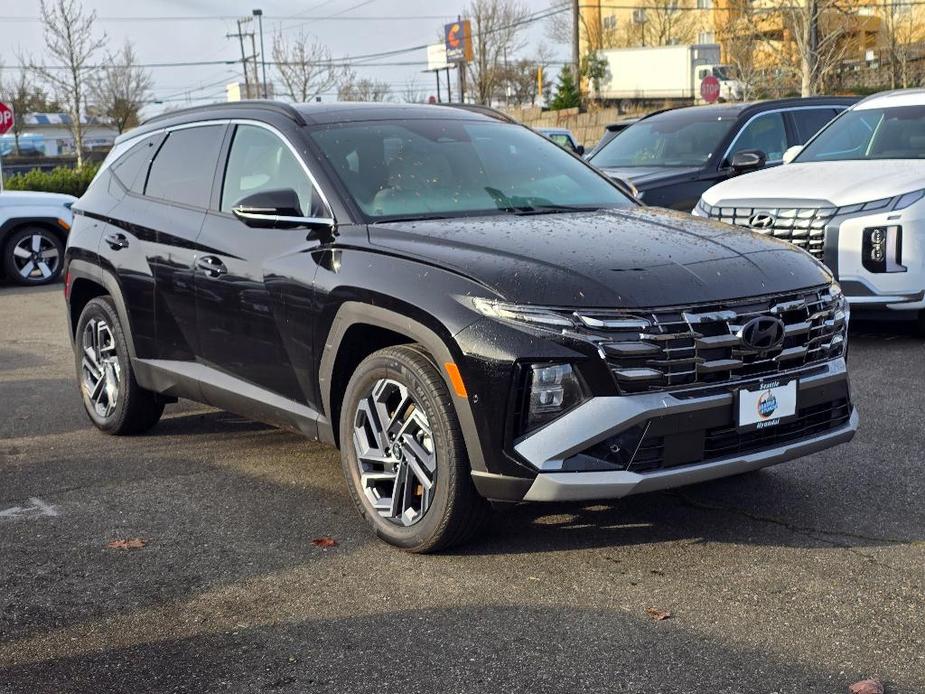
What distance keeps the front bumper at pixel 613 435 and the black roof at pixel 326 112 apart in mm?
2158

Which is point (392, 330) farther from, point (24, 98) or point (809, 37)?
point (24, 98)

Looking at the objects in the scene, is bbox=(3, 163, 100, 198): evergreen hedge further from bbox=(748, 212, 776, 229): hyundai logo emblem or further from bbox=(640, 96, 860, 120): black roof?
bbox=(748, 212, 776, 229): hyundai logo emblem

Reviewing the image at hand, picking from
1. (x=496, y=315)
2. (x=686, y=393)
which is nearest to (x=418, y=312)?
(x=496, y=315)

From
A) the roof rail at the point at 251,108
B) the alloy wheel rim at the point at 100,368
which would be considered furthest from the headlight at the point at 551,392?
the alloy wheel rim at the point at 100,368

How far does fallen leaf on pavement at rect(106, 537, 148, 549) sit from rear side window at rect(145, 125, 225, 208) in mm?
1707

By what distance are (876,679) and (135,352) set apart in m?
4.16

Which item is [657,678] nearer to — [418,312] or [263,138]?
[418,312]

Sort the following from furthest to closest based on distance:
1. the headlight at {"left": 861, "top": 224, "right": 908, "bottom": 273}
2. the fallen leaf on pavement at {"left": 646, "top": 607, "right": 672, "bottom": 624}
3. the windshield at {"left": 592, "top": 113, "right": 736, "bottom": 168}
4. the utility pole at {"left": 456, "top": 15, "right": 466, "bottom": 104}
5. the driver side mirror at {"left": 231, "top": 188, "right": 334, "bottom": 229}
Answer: the utility pole at {"left": 456, "top": 15, "right": 466, "bottom": 104}, the windshield at {"left": 592, "top": 113, "right": 736, "bottom": 168}, the headlight at {"left": 861, "top": 224, "right": 908, "bottom": 273}, the driver side mirror at {"left": 231, "top": 188, "right": 334, "bottom": 229}, the fallen leaf on pavement at {"left": 646, "top": 607, "right": 672, "bottom": 624}

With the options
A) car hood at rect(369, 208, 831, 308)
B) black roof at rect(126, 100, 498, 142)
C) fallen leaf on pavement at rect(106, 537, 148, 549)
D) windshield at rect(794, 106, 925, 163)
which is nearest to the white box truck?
windshield at rect(794, 106, 925, 163)

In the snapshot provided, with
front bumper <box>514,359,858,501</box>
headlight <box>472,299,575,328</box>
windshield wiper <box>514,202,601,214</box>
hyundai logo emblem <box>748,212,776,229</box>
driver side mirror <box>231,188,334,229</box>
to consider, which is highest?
driver side mirror <box>231,188,334,229</box>

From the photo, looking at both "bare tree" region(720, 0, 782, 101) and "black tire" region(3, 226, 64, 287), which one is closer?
"black tire" region(3, 226, 64, 287)

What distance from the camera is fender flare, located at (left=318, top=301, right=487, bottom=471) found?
13.6 ft

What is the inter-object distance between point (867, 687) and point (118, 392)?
4.39 m

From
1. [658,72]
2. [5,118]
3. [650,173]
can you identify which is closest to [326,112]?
[650,173]
